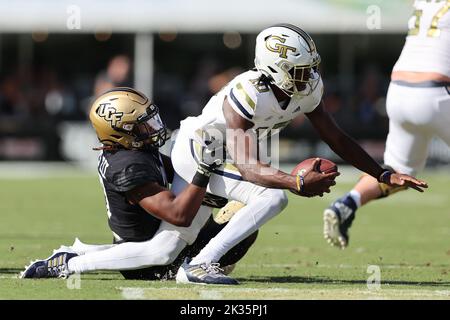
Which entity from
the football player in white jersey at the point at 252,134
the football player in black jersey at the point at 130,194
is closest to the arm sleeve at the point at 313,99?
the football player in white jersey at the point at 252,134

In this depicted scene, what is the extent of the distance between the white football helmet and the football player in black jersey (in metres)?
0.60

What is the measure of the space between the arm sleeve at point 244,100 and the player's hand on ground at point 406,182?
3.43ft

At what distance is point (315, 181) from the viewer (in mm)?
6059

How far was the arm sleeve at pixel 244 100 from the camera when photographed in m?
6.38

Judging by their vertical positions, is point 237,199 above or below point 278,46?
below

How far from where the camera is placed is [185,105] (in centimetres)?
2133

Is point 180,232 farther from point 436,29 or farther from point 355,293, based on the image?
point 436,29

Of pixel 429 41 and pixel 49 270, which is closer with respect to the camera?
pixel 49 270

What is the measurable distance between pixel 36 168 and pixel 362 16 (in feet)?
22.5

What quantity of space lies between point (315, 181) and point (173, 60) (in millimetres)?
18750

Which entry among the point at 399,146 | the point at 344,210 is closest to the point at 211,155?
the point at 344,210

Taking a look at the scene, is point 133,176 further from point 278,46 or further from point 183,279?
point 278,46

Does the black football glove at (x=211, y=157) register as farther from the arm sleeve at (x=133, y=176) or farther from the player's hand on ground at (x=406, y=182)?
the player's hand on ground at (x=406, y=182)

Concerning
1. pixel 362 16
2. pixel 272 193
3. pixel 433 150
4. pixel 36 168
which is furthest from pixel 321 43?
pixel 272 193
